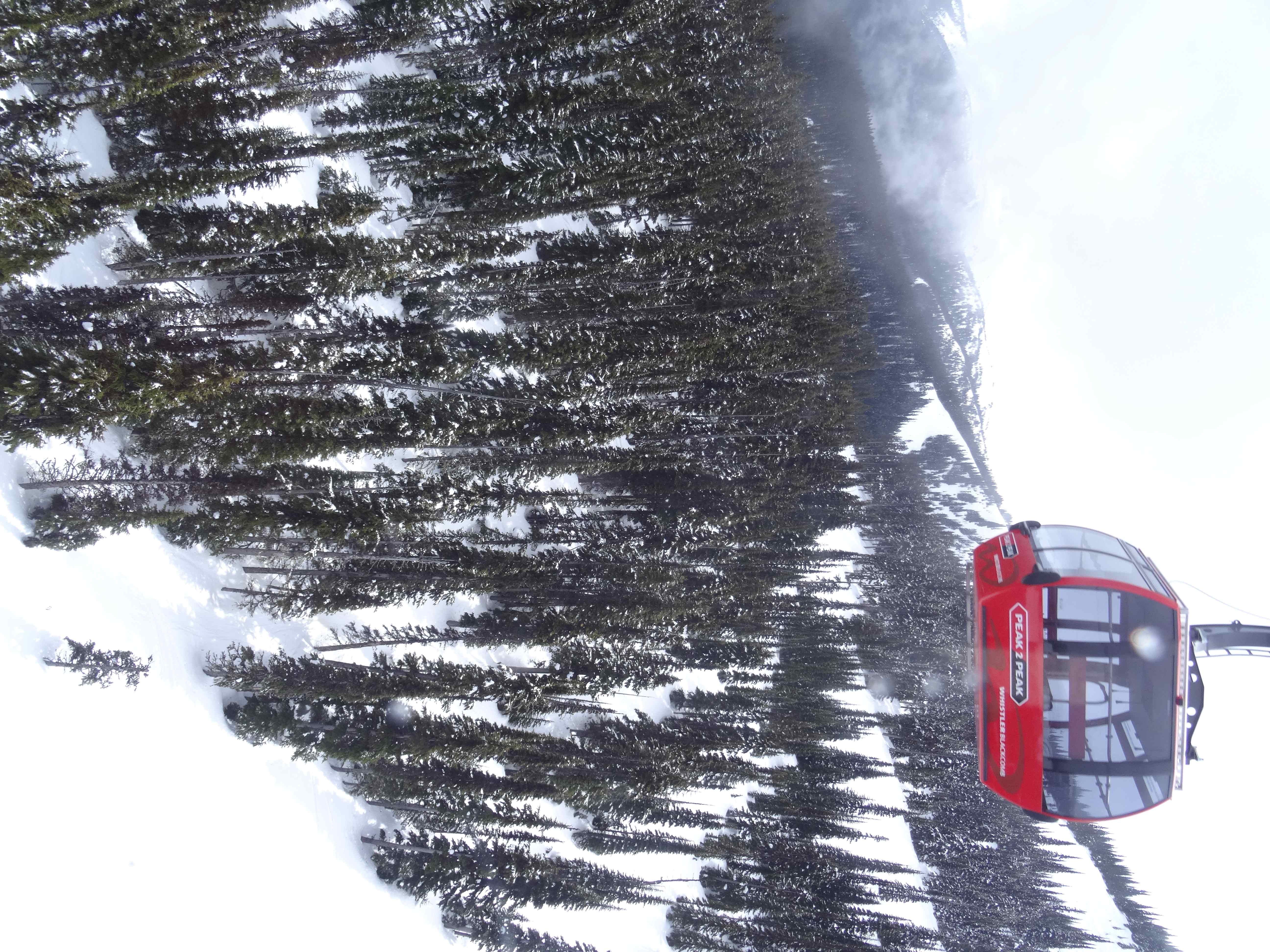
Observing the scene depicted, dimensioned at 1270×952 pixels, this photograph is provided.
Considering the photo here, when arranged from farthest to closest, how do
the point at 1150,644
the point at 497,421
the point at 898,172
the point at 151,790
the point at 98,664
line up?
the point at 898,172 → the point at 497,421 → the point at 1150,644 → the point at 151,790 → the point at 98,664

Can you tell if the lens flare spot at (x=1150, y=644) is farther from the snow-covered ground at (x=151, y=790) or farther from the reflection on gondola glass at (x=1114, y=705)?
the snow-covered ground at (x=151, y=790)

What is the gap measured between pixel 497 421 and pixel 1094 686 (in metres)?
18.9

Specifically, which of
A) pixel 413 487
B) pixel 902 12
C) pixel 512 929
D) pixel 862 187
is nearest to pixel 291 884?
pixel 512 929

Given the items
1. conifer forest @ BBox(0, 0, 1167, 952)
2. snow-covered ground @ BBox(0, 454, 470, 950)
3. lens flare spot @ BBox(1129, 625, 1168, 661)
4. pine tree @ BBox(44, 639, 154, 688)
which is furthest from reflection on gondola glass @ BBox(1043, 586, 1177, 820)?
pine tree @ BBox(44, 639, 154, 688)

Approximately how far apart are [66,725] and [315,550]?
248 inches

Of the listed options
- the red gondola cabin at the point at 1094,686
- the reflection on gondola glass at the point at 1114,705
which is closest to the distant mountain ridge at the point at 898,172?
the red gondola cabin at the point at 1094,686

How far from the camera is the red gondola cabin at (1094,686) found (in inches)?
612

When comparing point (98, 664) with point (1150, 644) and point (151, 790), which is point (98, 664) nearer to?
point (151, 790)

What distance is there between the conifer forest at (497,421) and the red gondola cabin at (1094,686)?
565 inches

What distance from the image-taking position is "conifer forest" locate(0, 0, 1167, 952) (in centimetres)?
1431

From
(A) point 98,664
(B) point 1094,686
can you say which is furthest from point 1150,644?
(A) point 98,664

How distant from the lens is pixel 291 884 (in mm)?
17000

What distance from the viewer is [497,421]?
22594mm

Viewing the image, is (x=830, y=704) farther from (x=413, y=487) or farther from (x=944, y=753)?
(x=413, y=487)
